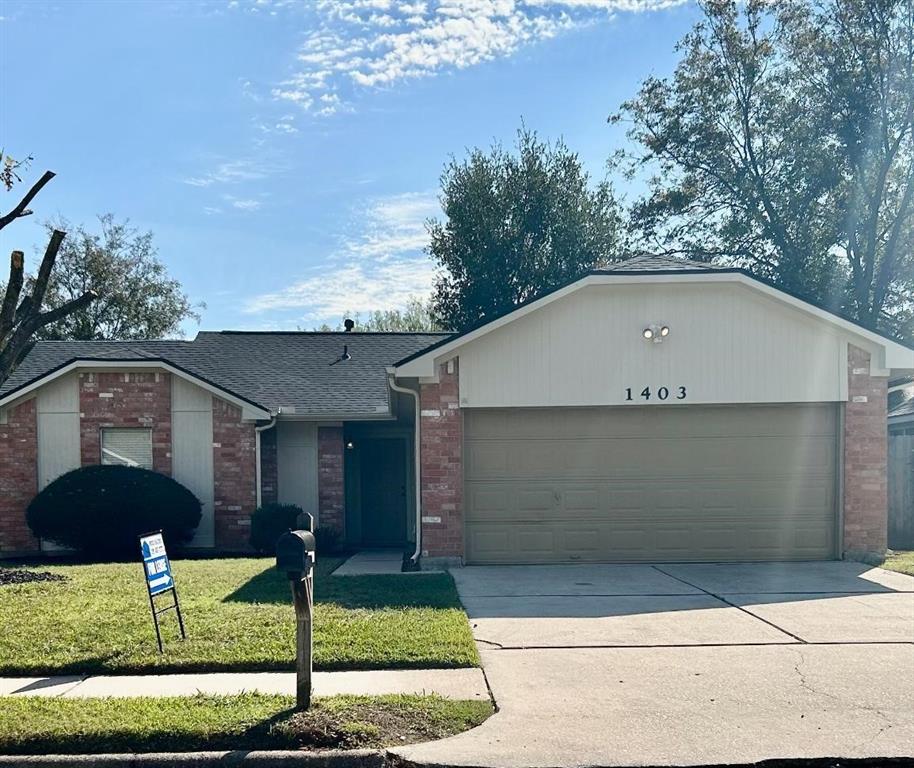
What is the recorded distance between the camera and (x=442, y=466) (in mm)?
11844

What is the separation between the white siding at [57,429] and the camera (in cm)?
1506

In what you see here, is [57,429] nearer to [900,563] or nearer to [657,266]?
[657,266]

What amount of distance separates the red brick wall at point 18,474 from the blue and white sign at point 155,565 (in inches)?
355

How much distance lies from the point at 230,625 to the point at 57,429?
9.07 meters

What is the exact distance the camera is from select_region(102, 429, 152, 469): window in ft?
50.0

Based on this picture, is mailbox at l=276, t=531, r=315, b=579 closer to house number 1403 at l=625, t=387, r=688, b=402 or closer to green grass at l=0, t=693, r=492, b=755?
green grass at l=0, t=693, r=492, b=755

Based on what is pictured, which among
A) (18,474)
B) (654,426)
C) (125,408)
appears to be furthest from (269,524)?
(654,426)

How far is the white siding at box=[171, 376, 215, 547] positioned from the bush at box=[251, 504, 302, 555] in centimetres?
129

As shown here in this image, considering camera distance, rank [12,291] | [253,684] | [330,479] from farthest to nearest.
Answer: [330,479] → [12,291] → [253,684]

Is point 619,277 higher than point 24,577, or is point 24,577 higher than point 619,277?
point 619,277

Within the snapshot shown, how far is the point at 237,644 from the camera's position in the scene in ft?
23.3

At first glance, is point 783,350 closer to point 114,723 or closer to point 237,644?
point 237,644

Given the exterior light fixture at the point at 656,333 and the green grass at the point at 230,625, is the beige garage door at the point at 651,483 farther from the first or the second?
the green grass at the point at 230,625

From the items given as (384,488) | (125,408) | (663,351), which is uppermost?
(663,351)
